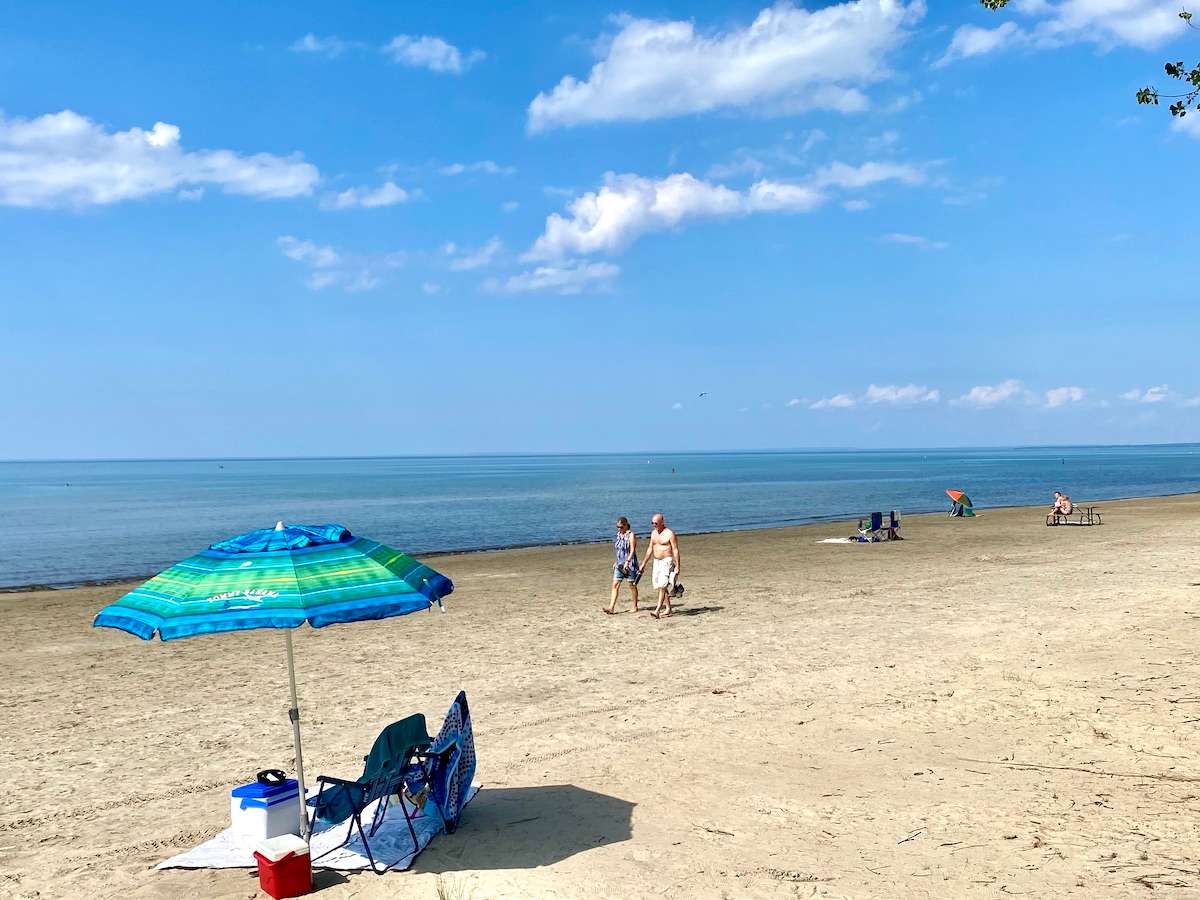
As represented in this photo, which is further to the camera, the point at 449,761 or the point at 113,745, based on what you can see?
the point at 113,745

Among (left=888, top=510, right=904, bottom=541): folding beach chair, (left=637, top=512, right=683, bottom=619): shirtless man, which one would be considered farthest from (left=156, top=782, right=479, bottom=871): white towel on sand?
(left=888, top=510, right=904, bottom=541): folding beach chair

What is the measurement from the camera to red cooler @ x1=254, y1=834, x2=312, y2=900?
19.8 feet

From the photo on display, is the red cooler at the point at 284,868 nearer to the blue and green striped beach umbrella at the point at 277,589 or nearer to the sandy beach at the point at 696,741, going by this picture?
the sandy beach at the point at 696,741

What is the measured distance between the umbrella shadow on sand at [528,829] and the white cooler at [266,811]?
98 cm

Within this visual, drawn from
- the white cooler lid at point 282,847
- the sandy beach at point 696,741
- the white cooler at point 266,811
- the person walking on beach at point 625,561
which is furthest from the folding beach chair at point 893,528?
the white cooler lid at point 282,847

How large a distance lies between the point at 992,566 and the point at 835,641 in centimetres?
1024

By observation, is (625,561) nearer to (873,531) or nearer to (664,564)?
(664,564)

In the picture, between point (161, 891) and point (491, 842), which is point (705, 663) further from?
point (161, 891)

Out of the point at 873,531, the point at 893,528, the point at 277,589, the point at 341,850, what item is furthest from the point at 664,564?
the point at 893,528

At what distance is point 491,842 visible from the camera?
6906mm

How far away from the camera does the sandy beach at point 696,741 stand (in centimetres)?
639

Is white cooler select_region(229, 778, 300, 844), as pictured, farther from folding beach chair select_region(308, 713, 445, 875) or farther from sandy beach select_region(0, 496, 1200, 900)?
sandy beach select_region(0, 496, 1200, 900)

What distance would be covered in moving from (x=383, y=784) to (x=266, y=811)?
84 cm

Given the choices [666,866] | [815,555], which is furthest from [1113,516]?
[666,866]
